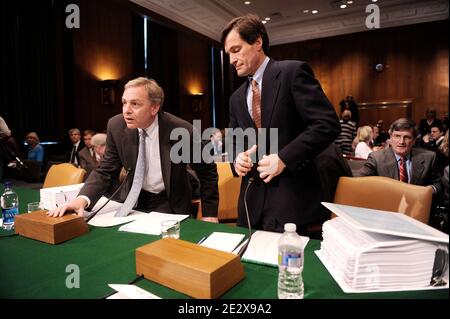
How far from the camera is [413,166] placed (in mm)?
2826

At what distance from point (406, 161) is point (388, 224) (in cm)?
234

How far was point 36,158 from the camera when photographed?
5523 mm

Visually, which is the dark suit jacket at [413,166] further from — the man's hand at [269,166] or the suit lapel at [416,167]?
the man's hand at [269,166]

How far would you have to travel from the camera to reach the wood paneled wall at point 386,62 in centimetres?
936

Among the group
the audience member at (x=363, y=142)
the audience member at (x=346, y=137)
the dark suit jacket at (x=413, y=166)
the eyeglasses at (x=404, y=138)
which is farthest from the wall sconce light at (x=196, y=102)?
the eyeglasses at (x=404, y=138)

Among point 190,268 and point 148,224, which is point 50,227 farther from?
point 190,268

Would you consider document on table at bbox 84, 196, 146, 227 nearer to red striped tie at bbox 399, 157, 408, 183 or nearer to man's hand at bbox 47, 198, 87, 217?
man's hand at bbox 47, 198, 87, 217

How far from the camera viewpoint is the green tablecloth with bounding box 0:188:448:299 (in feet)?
2.84

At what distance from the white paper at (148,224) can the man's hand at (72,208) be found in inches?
10.3

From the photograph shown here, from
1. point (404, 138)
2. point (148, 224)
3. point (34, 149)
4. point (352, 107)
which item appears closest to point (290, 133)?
point (148, 224)

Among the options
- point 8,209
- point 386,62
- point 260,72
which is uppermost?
point 386,62

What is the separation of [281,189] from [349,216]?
1.72 ft
